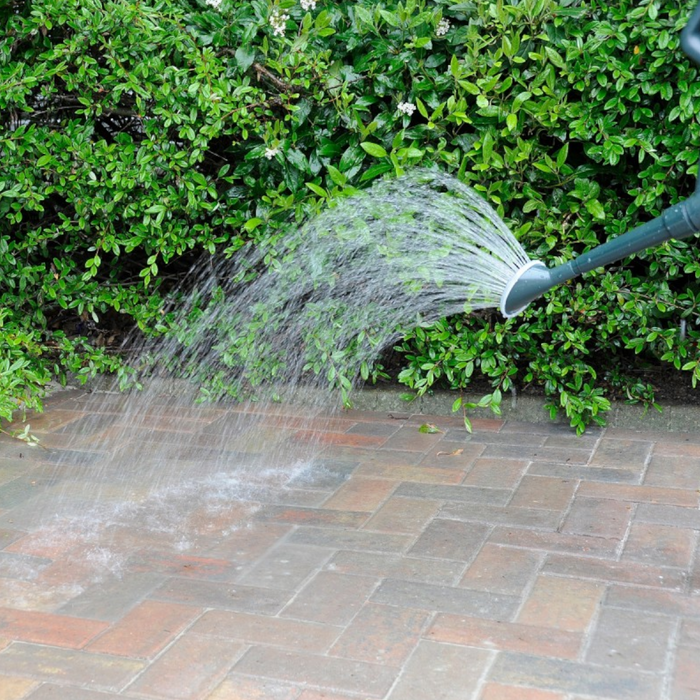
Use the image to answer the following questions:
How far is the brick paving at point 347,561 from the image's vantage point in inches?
92.5

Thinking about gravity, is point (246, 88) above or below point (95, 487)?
above

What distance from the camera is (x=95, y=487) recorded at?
11.9 ft

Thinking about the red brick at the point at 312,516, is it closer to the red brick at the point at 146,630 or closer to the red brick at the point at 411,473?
the red brick at the point at 411,473

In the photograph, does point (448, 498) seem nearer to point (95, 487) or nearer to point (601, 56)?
point (95, 487)

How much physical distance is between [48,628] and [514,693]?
1.27 meters

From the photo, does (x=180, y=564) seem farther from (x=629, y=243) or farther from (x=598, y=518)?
(x=629, y=243)

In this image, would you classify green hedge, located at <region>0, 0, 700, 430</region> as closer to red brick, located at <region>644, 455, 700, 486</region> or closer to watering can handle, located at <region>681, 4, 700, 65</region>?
red brick, located at <region>644, 455, 700, 486</region>

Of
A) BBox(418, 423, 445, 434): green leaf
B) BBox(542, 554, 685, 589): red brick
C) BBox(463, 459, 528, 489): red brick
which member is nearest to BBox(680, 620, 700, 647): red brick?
BBox(542, 554, 685, 589): red brick

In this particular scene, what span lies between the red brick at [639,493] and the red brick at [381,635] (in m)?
1.10

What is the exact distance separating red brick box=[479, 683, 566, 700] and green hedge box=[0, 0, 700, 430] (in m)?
1.95

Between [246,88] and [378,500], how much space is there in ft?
5.91

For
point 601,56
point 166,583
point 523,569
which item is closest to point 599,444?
point 523,569

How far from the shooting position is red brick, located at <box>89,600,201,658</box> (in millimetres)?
2477

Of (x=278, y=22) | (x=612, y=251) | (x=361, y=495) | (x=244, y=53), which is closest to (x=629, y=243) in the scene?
(x=612, y=251)
